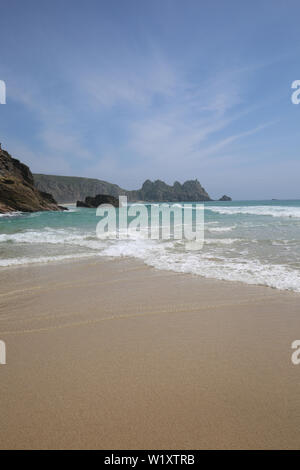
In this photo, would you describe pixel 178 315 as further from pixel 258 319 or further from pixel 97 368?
pixel 97 368

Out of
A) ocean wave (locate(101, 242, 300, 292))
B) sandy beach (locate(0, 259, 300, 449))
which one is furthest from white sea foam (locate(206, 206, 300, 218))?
sandy beach (locate(0, 259, 300, 449))

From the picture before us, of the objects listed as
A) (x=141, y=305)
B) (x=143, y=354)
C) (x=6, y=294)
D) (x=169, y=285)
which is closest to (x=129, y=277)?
(x=169, y=285)

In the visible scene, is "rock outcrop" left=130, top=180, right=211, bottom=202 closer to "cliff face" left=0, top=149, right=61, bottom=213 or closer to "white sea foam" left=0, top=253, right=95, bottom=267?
"cliff face" left=0, top=149, right=61, bottom=213

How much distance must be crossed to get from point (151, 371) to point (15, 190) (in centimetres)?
4540

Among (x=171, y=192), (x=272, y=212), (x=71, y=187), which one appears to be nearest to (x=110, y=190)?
(x=71, y=187)

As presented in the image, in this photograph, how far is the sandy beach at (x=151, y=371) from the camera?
1.54 metres

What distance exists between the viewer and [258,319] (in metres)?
3.04

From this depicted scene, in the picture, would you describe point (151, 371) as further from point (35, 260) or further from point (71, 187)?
point (71, 187)

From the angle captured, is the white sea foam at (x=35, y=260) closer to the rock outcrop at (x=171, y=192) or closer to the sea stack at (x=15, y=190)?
the sea stack at (x=15, y=190)

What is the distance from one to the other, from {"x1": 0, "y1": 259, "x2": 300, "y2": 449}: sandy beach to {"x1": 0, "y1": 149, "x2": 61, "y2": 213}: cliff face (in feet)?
127

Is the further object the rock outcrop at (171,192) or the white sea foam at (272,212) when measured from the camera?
the rock outcrop at (171,192)

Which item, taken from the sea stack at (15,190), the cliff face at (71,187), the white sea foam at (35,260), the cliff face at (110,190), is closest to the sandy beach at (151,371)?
the white sea foam at (35,260)

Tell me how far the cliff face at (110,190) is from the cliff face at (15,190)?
7498 centimetres
